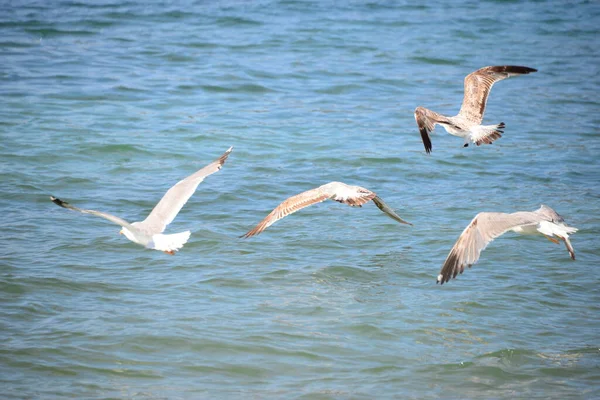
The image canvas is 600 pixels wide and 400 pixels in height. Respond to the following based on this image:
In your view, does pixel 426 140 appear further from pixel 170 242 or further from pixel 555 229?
pixel 170 242

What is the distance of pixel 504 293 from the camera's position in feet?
22.3

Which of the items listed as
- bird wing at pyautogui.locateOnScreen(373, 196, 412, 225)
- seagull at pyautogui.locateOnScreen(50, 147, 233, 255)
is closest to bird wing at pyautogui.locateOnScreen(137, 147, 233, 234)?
seagull at pyautogui.locateOnScreen(50, 147, 233, 255)

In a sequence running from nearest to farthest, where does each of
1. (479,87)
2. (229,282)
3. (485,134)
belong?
(229,282), (485,134), (479,87)

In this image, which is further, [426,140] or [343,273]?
[426,140]

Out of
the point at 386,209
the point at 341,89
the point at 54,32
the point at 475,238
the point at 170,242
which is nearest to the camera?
the point at 170,242

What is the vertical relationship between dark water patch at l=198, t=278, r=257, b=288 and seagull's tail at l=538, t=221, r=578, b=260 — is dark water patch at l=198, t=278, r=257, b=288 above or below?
below

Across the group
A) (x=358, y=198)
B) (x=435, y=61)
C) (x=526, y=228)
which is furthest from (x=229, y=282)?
(x=435, y=61)

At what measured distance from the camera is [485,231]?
20.8ft

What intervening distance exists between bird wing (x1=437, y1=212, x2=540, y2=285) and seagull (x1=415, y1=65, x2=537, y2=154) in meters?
1.46

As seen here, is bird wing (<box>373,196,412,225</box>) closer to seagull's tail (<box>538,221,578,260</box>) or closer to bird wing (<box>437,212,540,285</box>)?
bird wing (<box>437,212,540,285</box>)

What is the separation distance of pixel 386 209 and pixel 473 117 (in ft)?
5.23

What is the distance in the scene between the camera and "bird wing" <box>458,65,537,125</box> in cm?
876

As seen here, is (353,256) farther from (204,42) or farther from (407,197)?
(204,42)

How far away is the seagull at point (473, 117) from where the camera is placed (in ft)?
26.5
